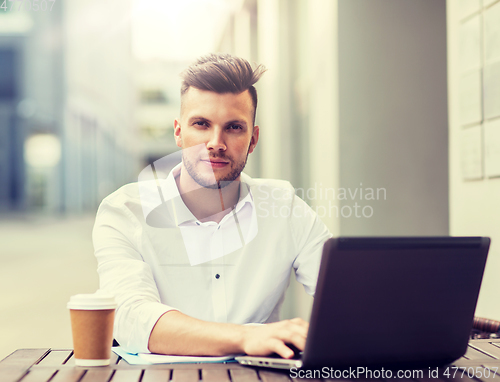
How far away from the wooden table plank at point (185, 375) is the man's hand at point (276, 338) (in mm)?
96

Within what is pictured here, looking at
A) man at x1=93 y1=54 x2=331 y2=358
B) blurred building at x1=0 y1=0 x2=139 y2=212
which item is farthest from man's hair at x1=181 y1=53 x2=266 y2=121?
blurred building at x1=0 y1=0 x2=139 y2=212

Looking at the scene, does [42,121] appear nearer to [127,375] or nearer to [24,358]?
[24,358]

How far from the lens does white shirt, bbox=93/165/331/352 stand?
1.33 m

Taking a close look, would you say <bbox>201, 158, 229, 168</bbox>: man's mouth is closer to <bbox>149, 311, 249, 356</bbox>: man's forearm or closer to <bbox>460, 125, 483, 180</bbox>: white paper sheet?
<bbox>149, 311, 249, 356</bbox>: man's forearm

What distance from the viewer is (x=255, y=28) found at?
3.94 m

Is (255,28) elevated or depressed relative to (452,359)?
elevated

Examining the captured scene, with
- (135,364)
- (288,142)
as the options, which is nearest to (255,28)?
(288,142)

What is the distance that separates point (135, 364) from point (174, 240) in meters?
0.59

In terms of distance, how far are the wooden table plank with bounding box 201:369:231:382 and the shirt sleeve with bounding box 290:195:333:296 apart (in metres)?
0.63

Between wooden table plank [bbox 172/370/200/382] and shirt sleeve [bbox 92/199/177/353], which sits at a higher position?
shirt sleeve [bbox 92/199/177/353]

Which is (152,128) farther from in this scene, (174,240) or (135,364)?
(135,364)
